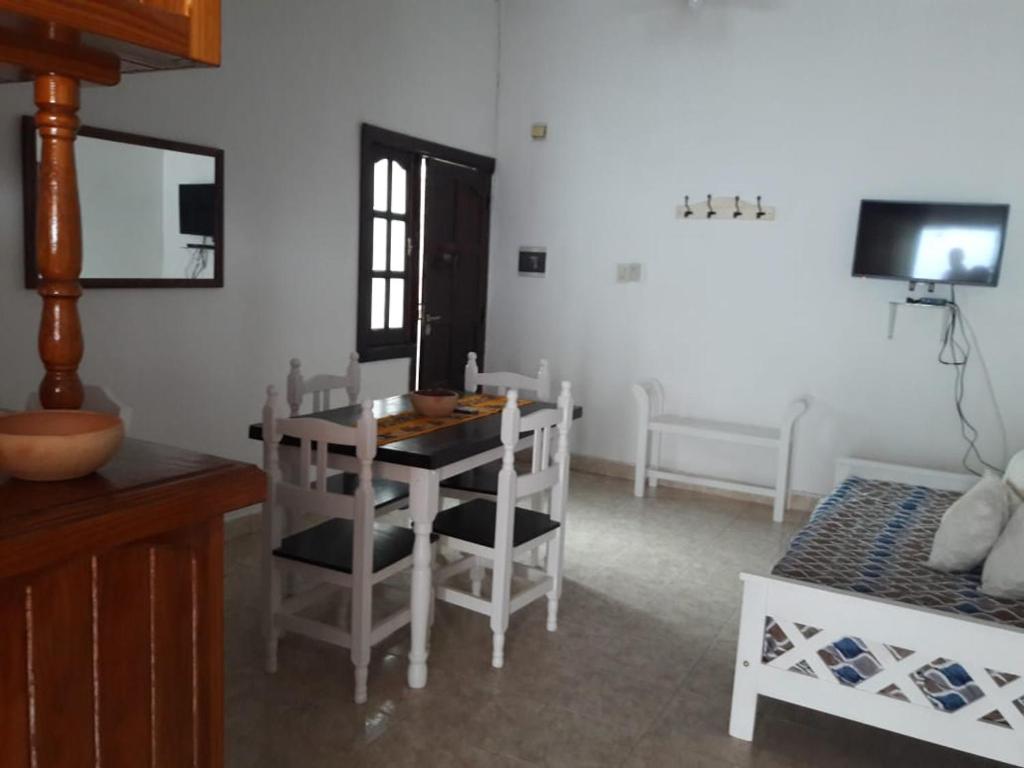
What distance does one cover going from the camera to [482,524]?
2982 mm

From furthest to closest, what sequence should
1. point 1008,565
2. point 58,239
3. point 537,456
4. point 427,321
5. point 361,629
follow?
1. point 427,321
2. point 537,456
3. point 361,629
4. point 1008,565
5. point 58,239

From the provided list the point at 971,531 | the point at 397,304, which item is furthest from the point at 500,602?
the point at 397,304

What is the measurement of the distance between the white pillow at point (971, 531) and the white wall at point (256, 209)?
2.88 m

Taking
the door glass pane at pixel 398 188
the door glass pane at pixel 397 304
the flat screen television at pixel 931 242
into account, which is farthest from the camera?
the door glass pane at pixel 397 304

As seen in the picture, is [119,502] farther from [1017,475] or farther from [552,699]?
[1017,475]

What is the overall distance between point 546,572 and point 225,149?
2.23 metres

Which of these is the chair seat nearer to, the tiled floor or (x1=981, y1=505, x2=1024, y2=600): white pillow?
the tiled floor

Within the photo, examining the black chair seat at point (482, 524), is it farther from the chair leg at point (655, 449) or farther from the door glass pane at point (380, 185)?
the chair leg at point (655, 449)

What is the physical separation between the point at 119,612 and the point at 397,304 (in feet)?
13.5

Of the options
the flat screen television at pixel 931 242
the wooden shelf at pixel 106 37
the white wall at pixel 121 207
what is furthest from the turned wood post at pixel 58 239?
the flat screen television at pixel 931 242

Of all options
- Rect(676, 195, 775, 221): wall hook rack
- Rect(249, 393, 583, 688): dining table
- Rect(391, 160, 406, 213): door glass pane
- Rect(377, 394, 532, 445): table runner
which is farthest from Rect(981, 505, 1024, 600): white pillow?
Rect(391, 160, 406, 213): door glass pane

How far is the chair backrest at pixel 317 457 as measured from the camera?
2416 millimetres

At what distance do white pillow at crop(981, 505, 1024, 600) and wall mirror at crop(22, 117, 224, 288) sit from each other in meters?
3.07

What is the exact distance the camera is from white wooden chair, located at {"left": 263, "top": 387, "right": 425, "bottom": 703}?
2.46 m
